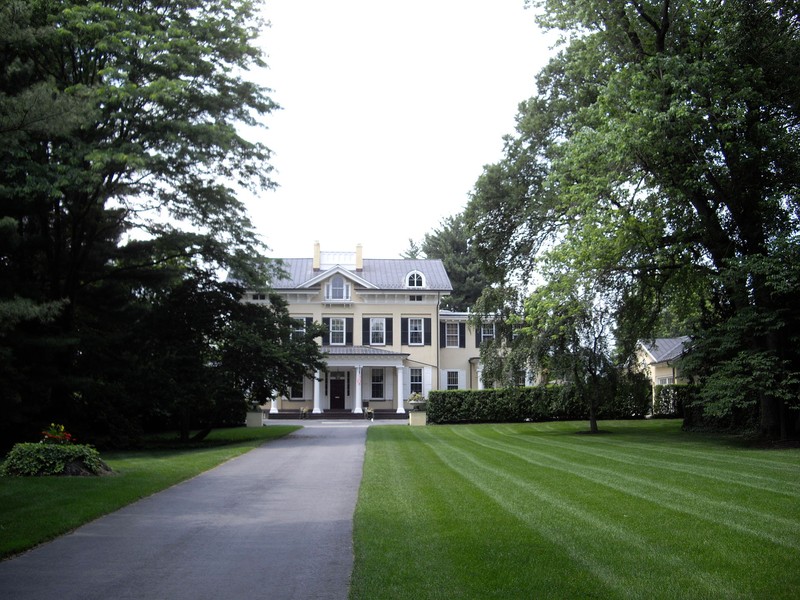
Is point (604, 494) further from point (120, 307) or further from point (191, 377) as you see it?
point (120, 307)

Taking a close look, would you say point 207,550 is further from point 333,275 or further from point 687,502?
point 333,275

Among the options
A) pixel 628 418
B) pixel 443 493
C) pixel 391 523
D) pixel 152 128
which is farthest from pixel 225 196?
pixel 628 418

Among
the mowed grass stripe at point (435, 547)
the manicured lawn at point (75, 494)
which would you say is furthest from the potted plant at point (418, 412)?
the mowed grass stripe at point (435, 547)

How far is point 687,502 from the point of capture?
962 centimetres

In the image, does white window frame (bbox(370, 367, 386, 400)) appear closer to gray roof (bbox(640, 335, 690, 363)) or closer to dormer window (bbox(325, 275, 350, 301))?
dormer window (bbox(325, 275, 350, 301))

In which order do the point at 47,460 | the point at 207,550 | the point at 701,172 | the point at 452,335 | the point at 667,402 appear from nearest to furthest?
the point at 207,550 → the point at 47,460 → the point at 701,172 → the point at 667,402 → the point at 452,335

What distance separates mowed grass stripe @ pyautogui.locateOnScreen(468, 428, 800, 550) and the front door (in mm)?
28910

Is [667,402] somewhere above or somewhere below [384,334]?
below

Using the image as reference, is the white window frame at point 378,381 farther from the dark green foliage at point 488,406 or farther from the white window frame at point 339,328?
the dark green foliage at point 488,406

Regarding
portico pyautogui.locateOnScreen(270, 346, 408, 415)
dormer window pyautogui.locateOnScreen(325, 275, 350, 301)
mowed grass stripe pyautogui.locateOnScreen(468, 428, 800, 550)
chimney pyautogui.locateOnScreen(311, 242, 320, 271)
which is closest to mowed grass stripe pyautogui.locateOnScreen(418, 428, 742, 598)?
mowed grass stripe pyautogui.locateOnScreen(468, 428, 800, 550)

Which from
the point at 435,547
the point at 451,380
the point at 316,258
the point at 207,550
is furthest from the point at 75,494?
the point at 316,258

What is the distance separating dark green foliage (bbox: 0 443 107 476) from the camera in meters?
13.1

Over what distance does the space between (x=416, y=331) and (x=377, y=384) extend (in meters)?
3.89

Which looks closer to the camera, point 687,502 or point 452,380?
point 687,502
